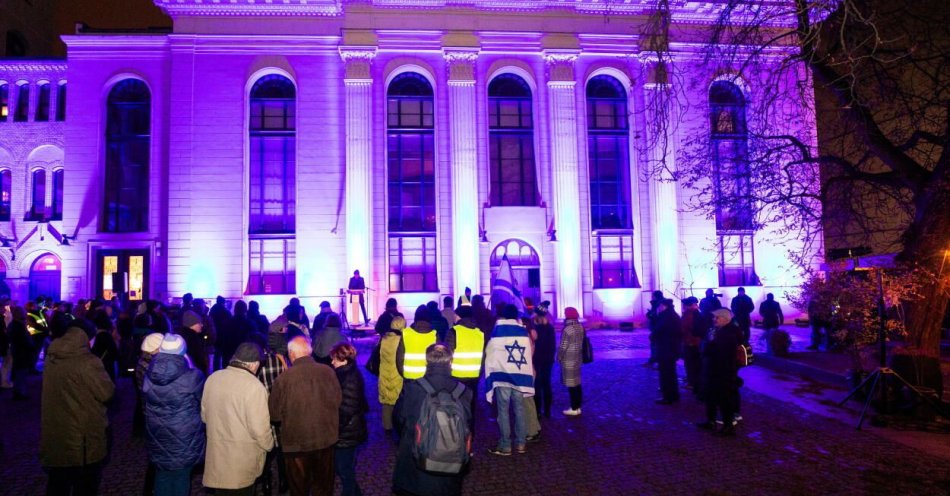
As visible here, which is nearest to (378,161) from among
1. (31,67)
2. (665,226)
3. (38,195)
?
(665,226)

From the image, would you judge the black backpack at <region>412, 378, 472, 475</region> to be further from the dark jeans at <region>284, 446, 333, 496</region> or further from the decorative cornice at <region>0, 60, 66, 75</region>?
the decorative cornice at <region>0, 60, 66, 75</region>

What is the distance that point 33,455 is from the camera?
7105mm

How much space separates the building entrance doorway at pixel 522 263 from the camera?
22.5m

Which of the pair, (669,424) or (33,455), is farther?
(669,424)

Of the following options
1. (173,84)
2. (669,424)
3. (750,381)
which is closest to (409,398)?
(669,424)

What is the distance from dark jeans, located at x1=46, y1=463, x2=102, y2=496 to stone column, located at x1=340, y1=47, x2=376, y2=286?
16909 mm

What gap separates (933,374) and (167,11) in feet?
87.2

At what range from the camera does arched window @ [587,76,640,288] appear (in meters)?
23.2

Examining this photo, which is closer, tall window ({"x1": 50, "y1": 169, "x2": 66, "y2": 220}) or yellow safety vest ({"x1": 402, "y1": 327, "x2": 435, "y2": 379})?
yellow safety vest ({"x1": 402, "y1": 327, "x2": 435, "y2": 379})

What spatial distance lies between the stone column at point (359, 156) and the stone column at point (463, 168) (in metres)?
3.42

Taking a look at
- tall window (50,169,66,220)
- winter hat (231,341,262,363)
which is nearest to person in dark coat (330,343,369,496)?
winter hat (231,341,262,363)

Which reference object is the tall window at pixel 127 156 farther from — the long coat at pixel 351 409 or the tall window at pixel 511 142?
the long coat at pixel 351 409

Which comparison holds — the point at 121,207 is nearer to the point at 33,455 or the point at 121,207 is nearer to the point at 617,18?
the point at 33,455

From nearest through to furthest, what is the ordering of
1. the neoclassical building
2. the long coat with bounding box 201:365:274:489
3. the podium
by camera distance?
the long coat with bounding box 201:365:274:489 → the podium → the neoclassical building
